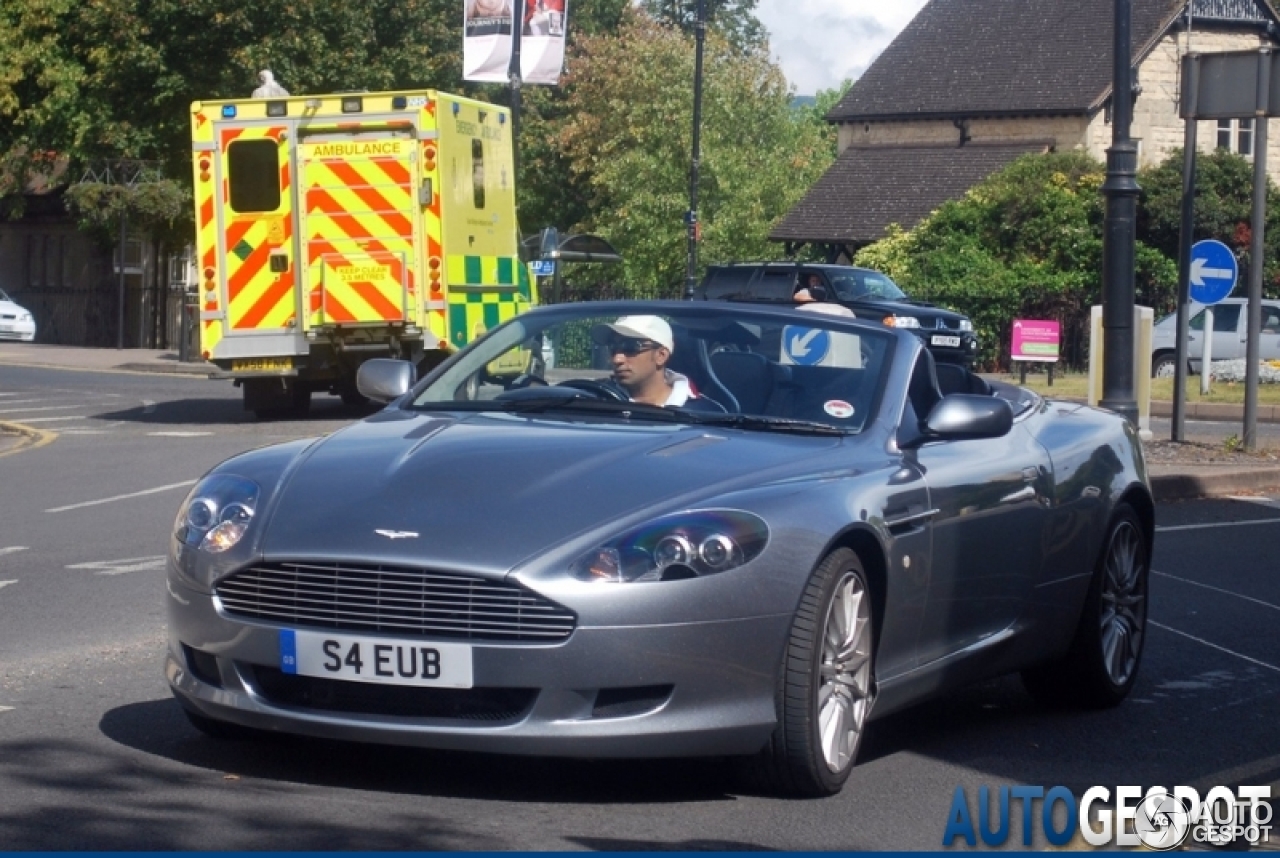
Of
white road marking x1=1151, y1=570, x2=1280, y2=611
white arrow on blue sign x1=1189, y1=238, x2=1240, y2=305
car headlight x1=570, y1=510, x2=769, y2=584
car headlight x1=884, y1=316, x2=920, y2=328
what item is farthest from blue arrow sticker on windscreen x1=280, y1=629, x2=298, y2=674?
car headlight x1=884, y1=316, x2=920, y2=328

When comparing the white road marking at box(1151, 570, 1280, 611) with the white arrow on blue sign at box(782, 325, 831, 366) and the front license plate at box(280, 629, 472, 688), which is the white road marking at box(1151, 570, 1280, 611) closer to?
the white arrow on blue sign at box(782, 325, 831, 366)

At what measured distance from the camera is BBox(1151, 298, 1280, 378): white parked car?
3450cm

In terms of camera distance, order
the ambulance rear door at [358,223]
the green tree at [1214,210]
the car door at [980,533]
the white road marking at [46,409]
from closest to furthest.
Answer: the car door at [980,533], the ambulance rear door at [358,223], the white road marking at [46,409], the green tree at [1214,210]

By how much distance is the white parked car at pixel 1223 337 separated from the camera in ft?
113

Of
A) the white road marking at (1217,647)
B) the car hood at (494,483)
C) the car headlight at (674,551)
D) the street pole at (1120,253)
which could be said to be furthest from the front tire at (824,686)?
the street pole at (1120,253)

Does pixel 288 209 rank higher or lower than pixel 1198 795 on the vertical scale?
higher

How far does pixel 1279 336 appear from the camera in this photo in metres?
34.3

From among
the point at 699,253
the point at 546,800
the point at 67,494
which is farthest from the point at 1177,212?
the point at 546,800

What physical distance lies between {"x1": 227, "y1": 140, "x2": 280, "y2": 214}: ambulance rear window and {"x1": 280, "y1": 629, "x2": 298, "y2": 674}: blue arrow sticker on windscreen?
15.3 m

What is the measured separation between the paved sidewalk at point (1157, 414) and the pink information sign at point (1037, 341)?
3211 millimetres

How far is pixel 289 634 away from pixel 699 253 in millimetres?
53707

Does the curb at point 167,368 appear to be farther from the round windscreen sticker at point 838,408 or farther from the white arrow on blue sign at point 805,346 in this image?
the round windscreen sticker at point 838,408

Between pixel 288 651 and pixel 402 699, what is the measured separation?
12.9 inches

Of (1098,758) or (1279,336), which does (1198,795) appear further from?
(1279,336)
